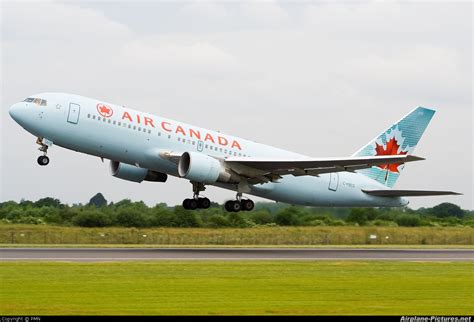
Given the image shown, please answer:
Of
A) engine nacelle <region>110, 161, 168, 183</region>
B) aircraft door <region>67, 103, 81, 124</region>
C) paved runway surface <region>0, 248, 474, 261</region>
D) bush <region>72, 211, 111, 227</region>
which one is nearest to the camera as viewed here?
paved runway surface <region>0, 248, 474, 261</region>

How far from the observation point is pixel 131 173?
4719 cm

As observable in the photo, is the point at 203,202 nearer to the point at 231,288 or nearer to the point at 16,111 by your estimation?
the point at 16,111

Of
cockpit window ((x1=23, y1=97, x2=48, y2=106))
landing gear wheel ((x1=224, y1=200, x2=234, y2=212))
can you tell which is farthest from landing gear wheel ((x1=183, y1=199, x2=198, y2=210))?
cockpit window ((x1=23, y1=97, x2=48, y2=106))

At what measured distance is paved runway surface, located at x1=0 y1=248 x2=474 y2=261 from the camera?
37.7m

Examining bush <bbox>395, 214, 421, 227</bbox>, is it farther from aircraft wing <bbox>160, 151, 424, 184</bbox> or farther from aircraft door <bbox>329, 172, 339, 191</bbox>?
aircraft wing <bbox>160, 151, 424, 184</bbox>

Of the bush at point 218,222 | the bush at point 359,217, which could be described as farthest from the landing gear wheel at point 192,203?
the bush at point 359,217

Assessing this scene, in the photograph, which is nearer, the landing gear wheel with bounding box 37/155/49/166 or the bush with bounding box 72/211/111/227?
the landing gear wheel with bounding box 37/155/49/166

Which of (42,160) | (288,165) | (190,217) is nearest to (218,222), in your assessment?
(190,217)

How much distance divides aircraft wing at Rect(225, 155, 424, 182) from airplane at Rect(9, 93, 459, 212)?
5 centimetres

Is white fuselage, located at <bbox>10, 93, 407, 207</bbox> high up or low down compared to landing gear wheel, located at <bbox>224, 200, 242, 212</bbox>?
up

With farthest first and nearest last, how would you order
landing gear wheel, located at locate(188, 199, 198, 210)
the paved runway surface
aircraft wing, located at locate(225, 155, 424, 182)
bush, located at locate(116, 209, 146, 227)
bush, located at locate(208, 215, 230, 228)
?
1. bush, located at locate(208, 215, 230, 228)
2. bush, located at locate(116, 209, 146, 227)
3. landing gear wheel, located at locate(188, 199, 198, 210)
4. aircraft wing, located at locate(225, 155, 424, 182)
5. the paved runway surface

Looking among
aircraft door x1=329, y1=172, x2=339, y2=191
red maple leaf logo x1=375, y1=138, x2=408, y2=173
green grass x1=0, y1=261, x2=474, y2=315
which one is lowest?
green grass x1=0, y1=261, x2=474, y2=315

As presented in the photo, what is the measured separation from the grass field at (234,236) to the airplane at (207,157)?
4.99m

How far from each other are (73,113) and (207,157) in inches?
271
